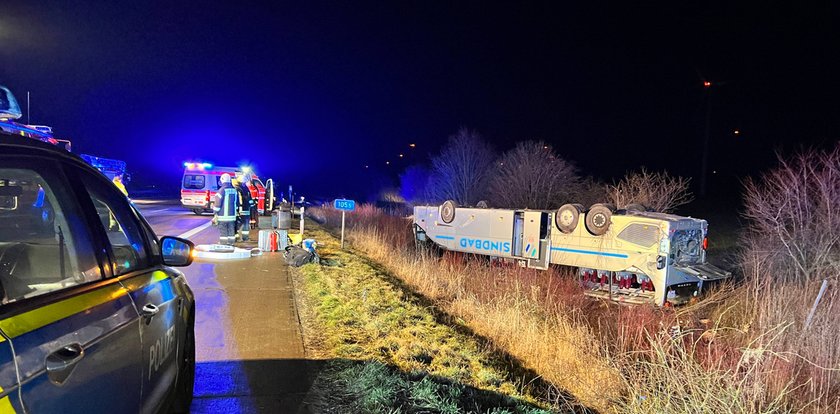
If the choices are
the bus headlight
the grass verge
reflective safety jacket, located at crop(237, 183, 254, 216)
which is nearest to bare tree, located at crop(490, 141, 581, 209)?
the bus headlight

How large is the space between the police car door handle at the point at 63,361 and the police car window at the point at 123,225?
2.50 feet

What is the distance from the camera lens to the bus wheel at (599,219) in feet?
27.9

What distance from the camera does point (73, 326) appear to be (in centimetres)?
165

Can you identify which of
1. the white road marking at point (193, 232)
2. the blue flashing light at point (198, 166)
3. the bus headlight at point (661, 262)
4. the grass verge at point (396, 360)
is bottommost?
the grass verge at point (396, 360)

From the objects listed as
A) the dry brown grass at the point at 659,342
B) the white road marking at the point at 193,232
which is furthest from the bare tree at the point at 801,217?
the white road marking at the point at 193,232

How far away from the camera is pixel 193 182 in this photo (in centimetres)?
2088

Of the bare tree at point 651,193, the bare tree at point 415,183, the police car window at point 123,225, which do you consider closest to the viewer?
the police car window at point 123,225

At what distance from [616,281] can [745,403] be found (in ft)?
18.0

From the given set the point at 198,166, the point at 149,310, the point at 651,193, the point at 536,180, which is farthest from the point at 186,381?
the point at 198,166

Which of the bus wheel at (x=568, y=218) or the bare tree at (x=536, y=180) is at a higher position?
the bare tree at (x=536, y=180)

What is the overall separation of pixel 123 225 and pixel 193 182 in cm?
1995

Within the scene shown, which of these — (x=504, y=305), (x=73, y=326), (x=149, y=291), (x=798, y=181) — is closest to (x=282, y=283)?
(x=504, y=305)

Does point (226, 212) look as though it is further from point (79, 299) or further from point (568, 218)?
point (79, 299)

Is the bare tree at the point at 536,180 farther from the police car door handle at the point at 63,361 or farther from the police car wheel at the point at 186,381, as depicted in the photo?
the police car door handle at the point at 63,361
